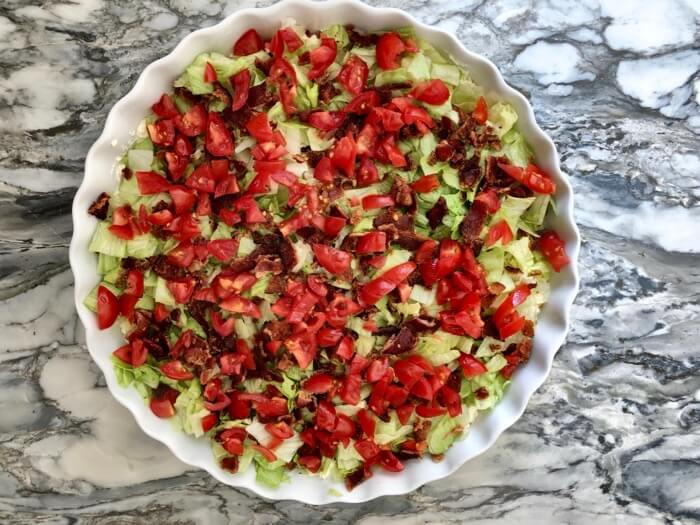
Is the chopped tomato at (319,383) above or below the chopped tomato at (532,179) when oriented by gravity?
below

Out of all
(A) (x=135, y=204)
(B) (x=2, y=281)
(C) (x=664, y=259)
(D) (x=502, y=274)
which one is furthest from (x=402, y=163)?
(B) (x=2, y=281)

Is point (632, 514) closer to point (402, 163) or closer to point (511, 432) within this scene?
point (511, 432)

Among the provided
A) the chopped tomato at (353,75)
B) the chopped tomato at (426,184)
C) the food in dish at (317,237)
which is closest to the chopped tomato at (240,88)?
the food in dish at (317,237)

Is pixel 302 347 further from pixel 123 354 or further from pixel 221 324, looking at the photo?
pixel 123 354

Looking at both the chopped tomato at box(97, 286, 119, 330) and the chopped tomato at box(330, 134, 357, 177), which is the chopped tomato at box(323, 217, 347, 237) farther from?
the chopped tomato at box(97, 286, 119, 330)

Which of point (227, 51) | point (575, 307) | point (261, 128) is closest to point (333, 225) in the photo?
point (261, 128)

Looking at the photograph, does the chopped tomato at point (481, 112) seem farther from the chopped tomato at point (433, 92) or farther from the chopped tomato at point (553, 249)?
the chopped tomato at point (553, 249)

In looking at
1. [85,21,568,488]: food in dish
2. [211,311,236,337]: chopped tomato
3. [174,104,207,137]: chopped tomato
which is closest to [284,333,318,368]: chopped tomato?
[85,21,568,488]: food in dish

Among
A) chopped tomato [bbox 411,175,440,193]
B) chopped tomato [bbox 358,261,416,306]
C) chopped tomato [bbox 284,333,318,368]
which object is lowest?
chopped tomato [bbox 284,333,318,368]
